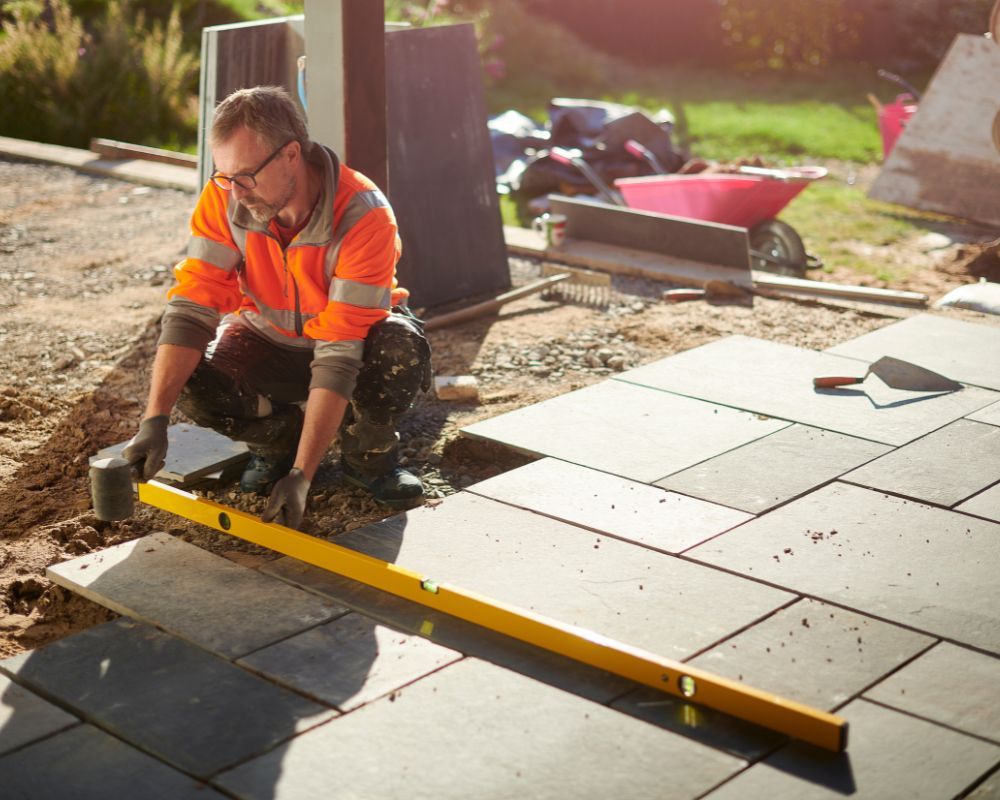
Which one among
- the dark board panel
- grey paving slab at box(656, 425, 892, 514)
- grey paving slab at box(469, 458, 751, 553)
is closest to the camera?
grey paving slab at box(469, 458, 751, 553)

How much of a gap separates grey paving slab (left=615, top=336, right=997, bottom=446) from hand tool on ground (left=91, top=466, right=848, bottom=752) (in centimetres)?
207

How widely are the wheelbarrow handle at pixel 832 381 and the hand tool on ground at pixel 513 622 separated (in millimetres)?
2421

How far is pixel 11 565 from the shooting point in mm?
3846

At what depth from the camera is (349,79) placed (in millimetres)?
5137

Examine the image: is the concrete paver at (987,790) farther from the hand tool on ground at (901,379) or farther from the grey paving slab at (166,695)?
the hand tool on ground at (901,379)

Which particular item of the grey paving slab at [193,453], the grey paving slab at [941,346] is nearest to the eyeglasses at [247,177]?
the grey paving slab at [193,453]

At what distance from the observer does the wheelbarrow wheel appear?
7535 mm

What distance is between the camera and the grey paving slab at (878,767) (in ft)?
8.86

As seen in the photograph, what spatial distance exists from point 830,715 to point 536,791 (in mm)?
705

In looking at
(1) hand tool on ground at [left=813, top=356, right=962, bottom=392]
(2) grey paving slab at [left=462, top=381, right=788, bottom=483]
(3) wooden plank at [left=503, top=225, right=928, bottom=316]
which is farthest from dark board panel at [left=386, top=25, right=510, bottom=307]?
(1) hand tool on ground at [left=813, top=356, right=962, bottom=392]

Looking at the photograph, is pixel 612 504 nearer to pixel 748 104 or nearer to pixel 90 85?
pixel 90 85

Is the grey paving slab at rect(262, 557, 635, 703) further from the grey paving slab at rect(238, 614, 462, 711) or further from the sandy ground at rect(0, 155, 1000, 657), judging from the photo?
the sandy ground at rect(0, 155, 1000, 657)

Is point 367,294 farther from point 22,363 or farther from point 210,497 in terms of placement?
point 22,363

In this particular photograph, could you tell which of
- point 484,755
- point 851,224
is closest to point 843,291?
point 851,224
